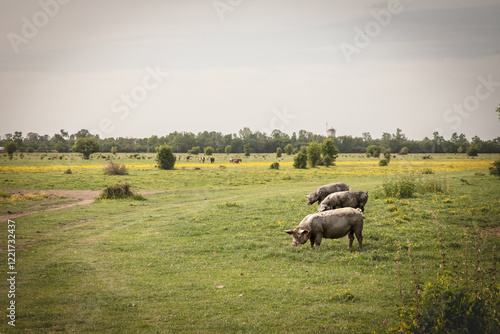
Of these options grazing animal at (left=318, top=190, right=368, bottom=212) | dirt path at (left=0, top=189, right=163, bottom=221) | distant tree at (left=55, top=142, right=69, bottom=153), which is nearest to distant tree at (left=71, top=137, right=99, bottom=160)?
distant tree at (left=55, top=142, right=69, bottom=153)

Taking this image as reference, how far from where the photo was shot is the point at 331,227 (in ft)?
44.5

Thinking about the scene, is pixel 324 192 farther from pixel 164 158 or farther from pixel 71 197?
pixel 164 158

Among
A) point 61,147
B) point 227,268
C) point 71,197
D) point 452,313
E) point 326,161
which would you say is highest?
point 61,147

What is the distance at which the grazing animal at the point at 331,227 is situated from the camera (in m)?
13.5

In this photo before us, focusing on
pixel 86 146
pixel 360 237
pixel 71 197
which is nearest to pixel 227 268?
pixel 360 237

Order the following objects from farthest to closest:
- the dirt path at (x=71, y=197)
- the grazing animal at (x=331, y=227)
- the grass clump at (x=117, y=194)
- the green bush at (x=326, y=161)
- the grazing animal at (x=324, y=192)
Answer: the green bush at (x=326, y=161), the grass clump at (x=117, y=194), the dirt path at (x=71, y=197), the grazing animal at (x=324, y=192), the grazing animal at (x=331, y=227)

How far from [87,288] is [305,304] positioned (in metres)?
7.30

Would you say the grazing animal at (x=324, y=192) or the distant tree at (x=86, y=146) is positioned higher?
the distant tree at (x=86, y=146)

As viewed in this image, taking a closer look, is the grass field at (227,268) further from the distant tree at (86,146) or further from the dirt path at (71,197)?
the distant tree at (86,146)

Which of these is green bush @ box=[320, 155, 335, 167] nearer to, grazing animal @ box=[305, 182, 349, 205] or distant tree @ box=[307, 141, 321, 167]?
distant tree @ box=[307, 141, 321, 167]

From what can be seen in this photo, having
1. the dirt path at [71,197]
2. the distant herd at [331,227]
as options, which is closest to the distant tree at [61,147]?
the dirt path at [71,197]

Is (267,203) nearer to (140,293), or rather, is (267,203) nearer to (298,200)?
(298,200)

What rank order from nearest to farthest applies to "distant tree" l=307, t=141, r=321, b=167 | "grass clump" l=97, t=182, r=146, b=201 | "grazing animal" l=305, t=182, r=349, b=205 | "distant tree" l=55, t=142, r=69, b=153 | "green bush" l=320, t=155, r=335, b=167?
"grazing animal" l=305, t=182, r=349, b=205, "grass clump" l=97, t=182, r=146, b=201, "distant tree" l=307, t=141, r=321, b=167, "green bush" l=320, t=155, r=335, b=167, "distant tree" l=55, t=142, r=69, b=153

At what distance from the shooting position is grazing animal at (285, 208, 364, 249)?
13.5 metres
